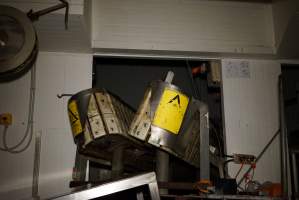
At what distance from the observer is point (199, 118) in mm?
1815

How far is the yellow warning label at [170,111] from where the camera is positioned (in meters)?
1.60

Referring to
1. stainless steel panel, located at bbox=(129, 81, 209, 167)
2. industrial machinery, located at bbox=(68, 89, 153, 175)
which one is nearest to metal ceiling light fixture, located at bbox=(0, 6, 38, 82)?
industrial machinery, located at bbox=(68, 89, 153, 175)

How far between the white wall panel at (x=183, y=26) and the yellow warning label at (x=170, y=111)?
2.41 feet

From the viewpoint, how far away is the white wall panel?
2.28 m

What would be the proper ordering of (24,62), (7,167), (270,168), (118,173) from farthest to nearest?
(270,168)
(7,167)
(24,62)
(118,173)

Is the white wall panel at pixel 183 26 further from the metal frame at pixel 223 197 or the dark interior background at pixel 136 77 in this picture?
the metal frame at pixel 223 197

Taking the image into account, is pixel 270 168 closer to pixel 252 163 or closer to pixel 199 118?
pixel 252 163

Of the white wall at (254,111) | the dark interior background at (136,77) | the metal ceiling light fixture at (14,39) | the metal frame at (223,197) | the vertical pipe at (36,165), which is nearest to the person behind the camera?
the metal frame at (223,197)

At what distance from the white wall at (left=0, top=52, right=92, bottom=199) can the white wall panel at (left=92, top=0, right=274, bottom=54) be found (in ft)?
0.93

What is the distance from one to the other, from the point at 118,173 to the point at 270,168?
1.16m

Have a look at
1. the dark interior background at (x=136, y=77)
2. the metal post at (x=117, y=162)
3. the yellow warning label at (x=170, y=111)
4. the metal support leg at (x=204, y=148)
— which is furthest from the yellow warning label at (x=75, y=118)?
the dark interior background at (x=136, y=77)

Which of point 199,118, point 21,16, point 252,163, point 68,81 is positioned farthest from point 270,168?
point 21,16

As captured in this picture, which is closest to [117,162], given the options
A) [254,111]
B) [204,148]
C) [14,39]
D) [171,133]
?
[171,133]

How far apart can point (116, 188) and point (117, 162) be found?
53 cm
